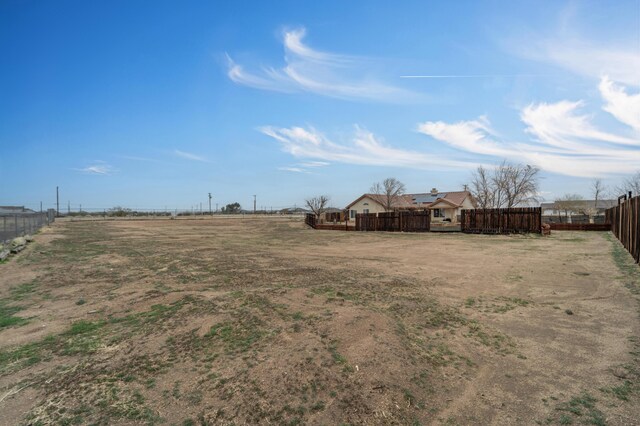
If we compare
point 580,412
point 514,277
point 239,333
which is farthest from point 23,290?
point 514,277

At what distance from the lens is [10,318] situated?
211 inches

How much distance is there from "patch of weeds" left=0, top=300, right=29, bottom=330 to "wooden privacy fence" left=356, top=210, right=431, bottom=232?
80.7 feet

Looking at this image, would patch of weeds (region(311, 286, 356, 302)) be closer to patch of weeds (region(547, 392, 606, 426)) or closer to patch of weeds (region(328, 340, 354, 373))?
patch of weeds (region(328, 340, 354, 373))

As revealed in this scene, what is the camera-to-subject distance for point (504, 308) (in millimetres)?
5801

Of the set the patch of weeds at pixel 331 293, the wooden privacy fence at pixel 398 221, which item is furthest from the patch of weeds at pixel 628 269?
the wooden privacy fence at pixel 398 221

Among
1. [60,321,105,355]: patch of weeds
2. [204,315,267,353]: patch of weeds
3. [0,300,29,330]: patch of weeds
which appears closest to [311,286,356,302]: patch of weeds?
[204,315,267,353]: patch of weeds

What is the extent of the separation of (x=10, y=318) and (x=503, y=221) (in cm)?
2527

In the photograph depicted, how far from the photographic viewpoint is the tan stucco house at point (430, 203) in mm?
44125

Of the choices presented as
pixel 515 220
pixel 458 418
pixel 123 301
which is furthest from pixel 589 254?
pixel 123 301

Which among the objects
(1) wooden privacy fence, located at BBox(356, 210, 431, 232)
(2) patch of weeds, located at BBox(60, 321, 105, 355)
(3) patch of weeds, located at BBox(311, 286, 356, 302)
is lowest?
(2) patch of weeds, located at BBox(60, 321, 105, 355)

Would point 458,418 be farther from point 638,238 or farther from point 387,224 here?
point 387,224

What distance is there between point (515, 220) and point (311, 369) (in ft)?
77.1

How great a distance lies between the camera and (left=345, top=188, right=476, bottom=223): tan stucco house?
4412cm

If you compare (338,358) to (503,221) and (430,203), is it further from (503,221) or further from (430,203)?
(430,203)
